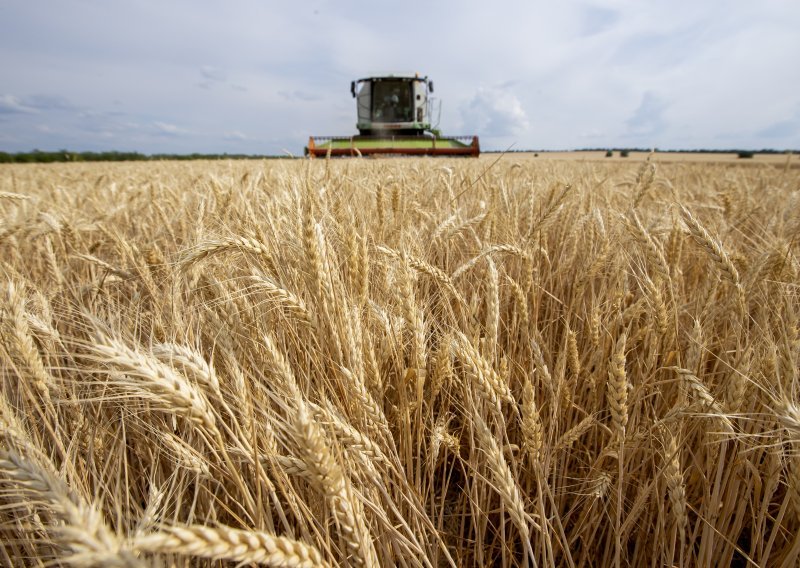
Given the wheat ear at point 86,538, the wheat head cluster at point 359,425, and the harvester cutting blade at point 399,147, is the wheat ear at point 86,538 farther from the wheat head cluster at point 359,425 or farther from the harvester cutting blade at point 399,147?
the harvester cutting blade at point 399,147

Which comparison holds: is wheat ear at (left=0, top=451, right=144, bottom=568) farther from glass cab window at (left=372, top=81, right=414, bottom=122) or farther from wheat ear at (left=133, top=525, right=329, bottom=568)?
glass cab window at (left=372, top=81, right=414, bottom=122)

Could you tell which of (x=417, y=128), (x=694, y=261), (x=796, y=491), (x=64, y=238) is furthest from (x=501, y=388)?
(x=417, y=128)

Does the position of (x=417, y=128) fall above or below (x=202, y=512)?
above

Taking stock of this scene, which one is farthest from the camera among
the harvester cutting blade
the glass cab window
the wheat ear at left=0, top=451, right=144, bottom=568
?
the glass cab window

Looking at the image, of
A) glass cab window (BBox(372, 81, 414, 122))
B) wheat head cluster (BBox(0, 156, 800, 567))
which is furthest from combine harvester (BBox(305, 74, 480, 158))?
wheat head cluster (BBox(0, 156, 800, 567))

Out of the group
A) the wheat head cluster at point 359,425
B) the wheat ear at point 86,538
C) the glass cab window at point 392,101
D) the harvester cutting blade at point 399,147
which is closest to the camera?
the wheat ear at point 86,538

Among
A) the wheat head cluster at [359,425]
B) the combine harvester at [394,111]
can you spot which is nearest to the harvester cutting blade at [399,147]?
the combine harvester at [394,111]

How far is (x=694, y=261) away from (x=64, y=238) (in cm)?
298

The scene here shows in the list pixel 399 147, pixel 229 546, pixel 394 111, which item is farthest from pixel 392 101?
pixel 229 546

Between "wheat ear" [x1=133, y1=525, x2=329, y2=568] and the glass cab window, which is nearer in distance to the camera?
"wheat ear" [x1=133, y1=525, x2=329, y2=568]

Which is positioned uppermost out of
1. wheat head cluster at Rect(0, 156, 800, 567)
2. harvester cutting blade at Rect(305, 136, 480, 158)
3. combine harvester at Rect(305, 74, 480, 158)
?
combine harvester at Rect(305, 74, 480, 158)

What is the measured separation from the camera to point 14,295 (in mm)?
798

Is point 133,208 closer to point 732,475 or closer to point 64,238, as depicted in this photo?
point 64,238

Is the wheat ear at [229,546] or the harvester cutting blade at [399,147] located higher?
the harvester cutting blade at [399,147]
